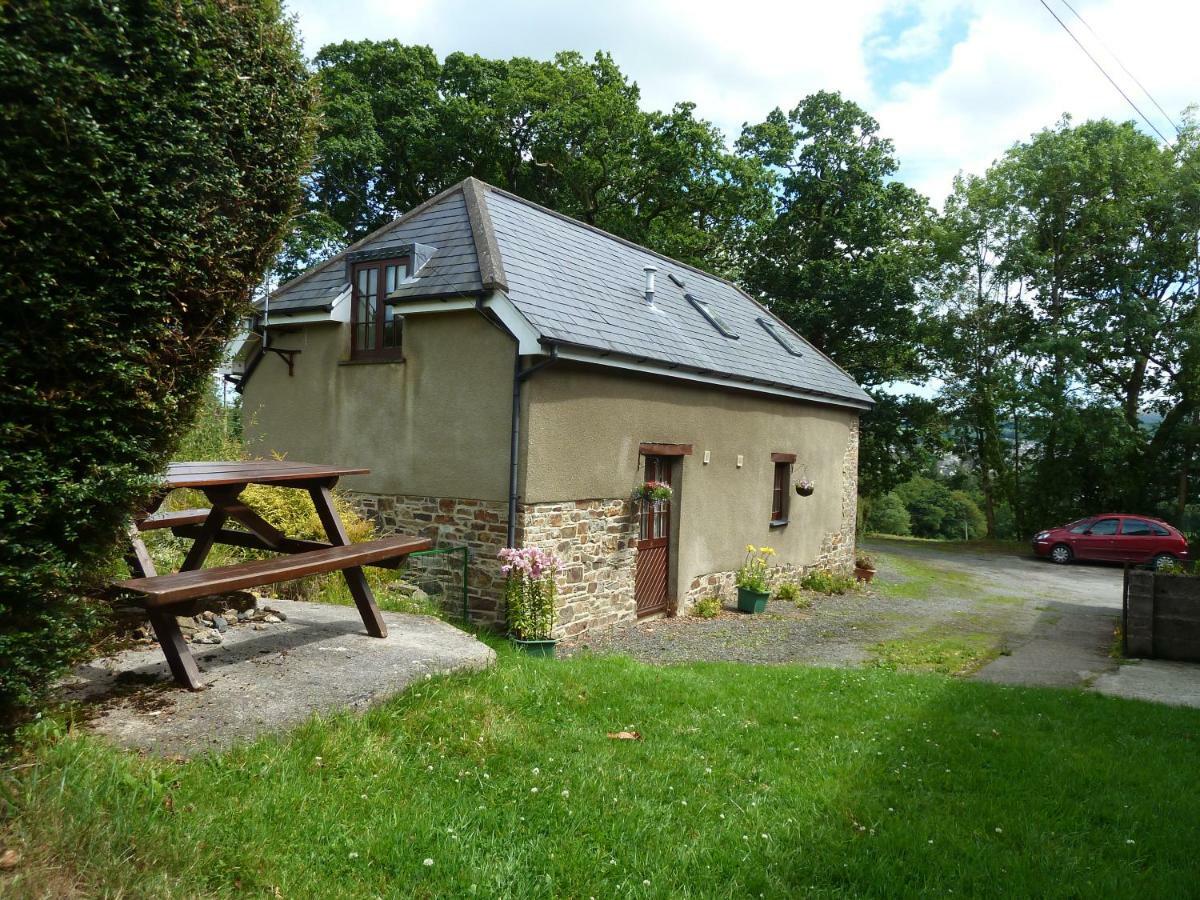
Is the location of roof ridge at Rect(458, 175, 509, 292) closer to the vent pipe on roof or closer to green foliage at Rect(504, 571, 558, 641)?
the vent pipe on roof

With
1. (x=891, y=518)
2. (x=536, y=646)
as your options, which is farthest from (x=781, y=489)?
(x=891, y=518)

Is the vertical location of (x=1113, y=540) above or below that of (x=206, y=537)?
below

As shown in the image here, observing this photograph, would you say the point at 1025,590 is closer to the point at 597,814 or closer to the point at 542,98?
the point at 597,814

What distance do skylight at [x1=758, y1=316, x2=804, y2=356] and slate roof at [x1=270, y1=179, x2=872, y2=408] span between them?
117 centimetres

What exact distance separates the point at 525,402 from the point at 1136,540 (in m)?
20.7

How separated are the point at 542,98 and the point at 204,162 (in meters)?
25.4

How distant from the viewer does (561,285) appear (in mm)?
11273

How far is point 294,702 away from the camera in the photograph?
166 inches

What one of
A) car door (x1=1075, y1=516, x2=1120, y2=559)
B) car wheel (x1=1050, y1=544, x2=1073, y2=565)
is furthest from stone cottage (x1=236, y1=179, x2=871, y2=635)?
car door (x1=1075, y1=516, x2=1120, y2=559)

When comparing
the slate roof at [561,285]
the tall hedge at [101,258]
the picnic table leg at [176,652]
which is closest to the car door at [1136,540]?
the slate roof at [561,285]

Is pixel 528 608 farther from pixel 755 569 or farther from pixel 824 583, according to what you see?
pixel 824 583

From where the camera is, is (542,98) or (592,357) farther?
(542,98)

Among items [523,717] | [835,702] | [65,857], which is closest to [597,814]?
[523,717]

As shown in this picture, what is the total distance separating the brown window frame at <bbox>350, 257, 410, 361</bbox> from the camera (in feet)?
35.8
